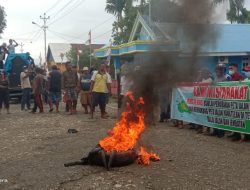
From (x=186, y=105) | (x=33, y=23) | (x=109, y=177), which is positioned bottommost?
(x=109, y=177)

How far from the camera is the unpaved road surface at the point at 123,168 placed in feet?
20.7

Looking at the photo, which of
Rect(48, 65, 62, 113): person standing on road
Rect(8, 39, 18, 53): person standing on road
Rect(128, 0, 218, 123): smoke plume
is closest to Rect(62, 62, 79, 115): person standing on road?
Rect(48, 65, 62, 113): person standing on road

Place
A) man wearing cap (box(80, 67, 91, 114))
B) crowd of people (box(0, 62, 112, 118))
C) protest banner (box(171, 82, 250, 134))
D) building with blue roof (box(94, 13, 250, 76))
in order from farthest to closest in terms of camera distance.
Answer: man wearing cap (box(80, 67, 91, 114)) → crowd of people (box(0, 62, 112, 118)) → protest banner (box(171, 82, 250, 134)) → building with blue roof (box(94, 13, 250, 76))

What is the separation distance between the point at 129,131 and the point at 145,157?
1.95 feet

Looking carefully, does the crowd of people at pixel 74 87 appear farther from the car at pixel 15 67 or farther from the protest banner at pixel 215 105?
the car at pixel 15 67

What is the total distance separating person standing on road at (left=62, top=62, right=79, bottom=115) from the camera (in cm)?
1569

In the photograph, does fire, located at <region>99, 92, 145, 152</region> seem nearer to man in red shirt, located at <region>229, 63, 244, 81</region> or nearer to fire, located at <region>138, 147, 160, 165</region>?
fire, located at <region>138, 147, 160, 165</region>

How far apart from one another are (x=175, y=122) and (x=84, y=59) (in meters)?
36.1


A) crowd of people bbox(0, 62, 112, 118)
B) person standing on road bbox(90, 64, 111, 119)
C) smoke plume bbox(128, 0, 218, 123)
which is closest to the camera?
smoke plume bbox(128, 0, 218, 123)

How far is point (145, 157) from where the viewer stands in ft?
24.4

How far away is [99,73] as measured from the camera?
14211mm

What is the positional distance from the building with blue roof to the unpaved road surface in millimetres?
1891

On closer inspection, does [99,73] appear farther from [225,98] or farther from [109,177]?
[109,177]

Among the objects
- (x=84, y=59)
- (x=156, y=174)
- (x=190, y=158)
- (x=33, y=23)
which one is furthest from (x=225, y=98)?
(x=33, y=23)
